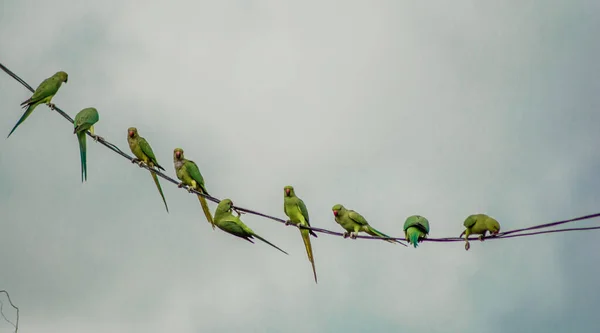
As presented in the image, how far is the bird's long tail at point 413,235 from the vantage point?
11149 millimetres

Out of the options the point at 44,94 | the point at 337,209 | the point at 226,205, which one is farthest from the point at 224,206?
the point at 44,94

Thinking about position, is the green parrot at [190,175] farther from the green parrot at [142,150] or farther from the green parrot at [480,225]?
the green parrot at [480,225]

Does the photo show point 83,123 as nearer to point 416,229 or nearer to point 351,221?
point 351,221

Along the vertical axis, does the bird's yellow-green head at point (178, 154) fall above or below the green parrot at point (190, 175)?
above

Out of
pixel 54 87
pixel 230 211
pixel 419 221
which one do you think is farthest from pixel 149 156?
pixel 419 221

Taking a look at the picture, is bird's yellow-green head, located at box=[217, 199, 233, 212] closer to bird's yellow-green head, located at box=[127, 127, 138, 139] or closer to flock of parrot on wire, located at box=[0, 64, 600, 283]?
flock of parrot on wire, located at box=[0, 64, 600, 283]

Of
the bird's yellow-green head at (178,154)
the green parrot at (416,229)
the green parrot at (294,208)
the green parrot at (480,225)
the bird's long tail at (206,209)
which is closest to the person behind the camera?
the green parrot at (480,225)

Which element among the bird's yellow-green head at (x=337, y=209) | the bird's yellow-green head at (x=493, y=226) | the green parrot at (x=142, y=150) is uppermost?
the green parrot at (x=142, y=150)

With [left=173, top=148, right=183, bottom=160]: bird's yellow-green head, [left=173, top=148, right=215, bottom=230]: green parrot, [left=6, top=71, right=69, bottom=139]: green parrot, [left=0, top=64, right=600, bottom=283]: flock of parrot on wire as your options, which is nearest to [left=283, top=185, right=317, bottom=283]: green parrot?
[left=0, top=64, right=600, bottom=283]: flock of parrot on wire

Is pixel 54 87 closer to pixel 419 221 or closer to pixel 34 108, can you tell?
pixel 34 108

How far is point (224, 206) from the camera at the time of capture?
443 inches

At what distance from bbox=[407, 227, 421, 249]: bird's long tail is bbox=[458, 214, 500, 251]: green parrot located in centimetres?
69

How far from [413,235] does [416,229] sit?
0.11 metres

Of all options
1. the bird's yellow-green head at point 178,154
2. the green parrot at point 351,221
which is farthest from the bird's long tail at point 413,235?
the bird's yellow-green head at point 178,154
